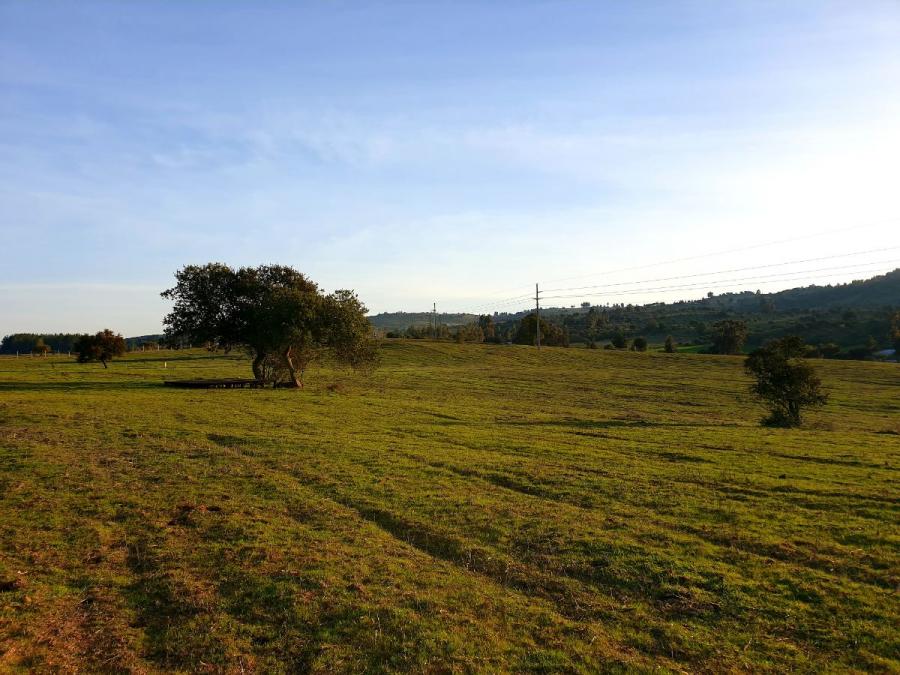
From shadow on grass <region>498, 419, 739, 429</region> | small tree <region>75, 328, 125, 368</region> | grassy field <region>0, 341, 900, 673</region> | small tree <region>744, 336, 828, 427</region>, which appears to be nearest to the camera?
grassy field <region>0, 341, 900, 673</region>

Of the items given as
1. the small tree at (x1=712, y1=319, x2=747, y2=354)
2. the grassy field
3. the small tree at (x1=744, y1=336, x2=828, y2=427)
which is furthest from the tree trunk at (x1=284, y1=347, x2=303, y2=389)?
the small tree at (x1=712, y1=319, x2=747, y2=354)

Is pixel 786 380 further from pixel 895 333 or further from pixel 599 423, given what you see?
pixel 895 333

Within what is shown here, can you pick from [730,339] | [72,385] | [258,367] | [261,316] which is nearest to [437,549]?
[261,316]

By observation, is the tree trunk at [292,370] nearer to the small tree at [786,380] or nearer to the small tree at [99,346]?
the small tree at [99,346]

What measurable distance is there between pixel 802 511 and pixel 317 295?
1598 inches

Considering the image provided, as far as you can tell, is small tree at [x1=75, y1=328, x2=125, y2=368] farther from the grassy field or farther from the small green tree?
the small green tree

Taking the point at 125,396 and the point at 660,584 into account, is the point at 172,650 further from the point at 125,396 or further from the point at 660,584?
the point at 125,396

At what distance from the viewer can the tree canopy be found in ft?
161

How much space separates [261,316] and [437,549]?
1521 inches

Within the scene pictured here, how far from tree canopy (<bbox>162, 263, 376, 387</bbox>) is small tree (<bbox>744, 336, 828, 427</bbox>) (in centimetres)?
3100

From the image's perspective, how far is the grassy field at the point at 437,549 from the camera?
8875 millimetres

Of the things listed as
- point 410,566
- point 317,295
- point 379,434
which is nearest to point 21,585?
point 410,566

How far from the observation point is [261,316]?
47875 mm

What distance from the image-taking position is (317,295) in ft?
163
